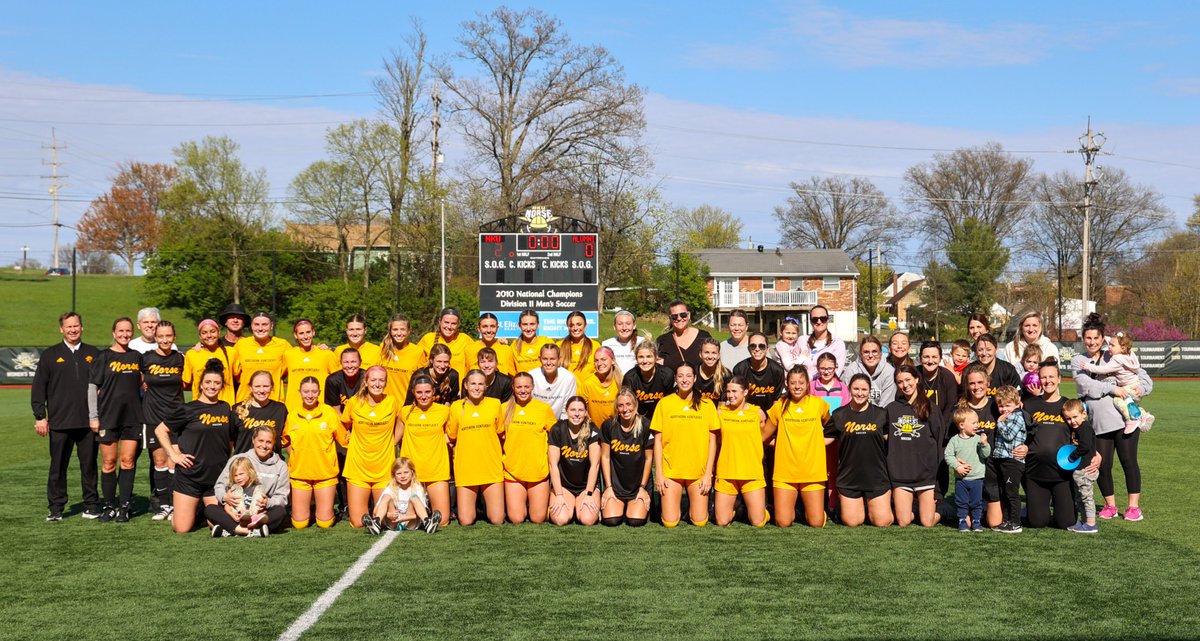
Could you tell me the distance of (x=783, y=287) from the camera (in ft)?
193

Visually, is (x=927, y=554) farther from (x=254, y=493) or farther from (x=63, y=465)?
(x=63, y=465)

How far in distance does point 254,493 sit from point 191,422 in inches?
32.6

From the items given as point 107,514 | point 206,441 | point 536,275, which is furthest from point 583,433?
point 536,275

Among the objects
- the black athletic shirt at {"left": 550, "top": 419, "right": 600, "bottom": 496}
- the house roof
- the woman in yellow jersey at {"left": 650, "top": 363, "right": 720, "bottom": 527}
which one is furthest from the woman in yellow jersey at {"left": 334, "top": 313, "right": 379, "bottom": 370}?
the house roof

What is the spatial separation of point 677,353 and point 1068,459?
3187 mm

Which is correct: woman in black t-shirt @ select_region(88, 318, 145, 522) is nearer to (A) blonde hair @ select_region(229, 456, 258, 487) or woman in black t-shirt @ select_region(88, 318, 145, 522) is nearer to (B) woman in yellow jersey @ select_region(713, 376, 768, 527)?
(A) blonde hair @ select_region(229, 456, 258, 487)

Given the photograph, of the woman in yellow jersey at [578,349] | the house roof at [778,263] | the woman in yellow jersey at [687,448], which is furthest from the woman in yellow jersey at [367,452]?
the house roof at [778,263]

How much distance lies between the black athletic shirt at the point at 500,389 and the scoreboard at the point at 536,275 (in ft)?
31.1

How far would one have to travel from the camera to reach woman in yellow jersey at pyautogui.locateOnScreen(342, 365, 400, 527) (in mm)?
7492

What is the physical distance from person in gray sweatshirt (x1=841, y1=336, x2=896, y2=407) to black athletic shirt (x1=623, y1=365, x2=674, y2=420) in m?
1.51

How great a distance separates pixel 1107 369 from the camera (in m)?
7.82

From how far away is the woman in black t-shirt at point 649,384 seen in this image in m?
7.94

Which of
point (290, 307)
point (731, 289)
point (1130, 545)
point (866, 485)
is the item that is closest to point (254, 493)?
point (866, 485)

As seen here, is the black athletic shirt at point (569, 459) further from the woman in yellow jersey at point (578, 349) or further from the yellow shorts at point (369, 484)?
the yellow shorts at point (369, 484)
